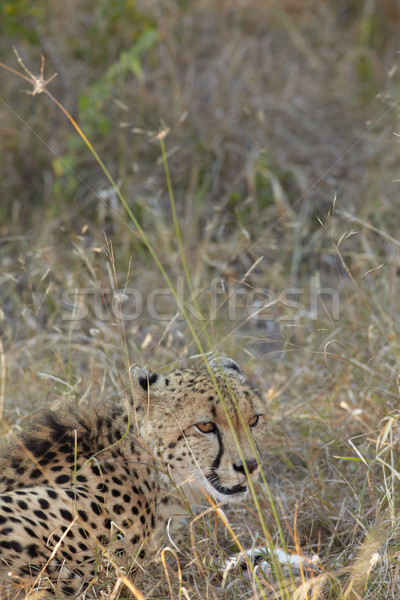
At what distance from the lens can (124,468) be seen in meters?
2.86

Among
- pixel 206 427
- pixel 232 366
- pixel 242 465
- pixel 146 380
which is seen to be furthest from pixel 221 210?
pixel 242 465

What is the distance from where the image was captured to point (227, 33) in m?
7.16

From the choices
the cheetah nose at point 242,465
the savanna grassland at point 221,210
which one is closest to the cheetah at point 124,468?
the cheetah nose at point 242,465

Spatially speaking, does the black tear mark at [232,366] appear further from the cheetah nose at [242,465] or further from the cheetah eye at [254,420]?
the cheetah nose at [242,465]

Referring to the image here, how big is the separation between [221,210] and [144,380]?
7.90 feet

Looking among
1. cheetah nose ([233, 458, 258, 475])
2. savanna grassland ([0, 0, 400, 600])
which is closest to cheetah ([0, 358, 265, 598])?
cheetah nose ([233, 458, 258, 475])

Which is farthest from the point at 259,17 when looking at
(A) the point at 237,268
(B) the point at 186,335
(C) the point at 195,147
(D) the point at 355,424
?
(D) the point at 355,424

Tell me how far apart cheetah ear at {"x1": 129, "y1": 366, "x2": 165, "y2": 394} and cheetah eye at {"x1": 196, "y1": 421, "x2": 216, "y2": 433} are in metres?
0.23

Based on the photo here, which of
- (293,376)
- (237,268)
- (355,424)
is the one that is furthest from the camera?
(237,268)

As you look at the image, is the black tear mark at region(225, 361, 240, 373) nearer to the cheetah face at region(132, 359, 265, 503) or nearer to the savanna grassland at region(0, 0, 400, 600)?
the cheetah face at region(132, 359, 265, 503)

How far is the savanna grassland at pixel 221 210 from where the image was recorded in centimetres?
373

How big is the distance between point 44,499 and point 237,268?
3099 millimetres

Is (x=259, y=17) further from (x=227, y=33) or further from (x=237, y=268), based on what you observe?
(x=237, y=268)

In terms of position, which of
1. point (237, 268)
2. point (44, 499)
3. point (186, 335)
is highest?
point (44, 499)
